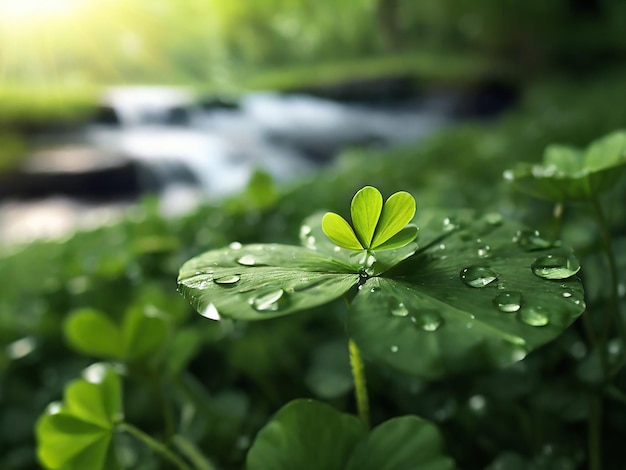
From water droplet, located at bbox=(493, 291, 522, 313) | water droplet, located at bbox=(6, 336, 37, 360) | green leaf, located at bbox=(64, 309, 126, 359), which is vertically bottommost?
water droplet, located at bbox=(6, 336, 37, 360)

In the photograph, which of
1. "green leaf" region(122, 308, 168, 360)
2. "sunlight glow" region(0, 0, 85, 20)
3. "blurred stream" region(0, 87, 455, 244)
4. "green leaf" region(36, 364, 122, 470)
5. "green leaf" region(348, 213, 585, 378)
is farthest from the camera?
"blurred stream" region(0, 87, 455, 244)

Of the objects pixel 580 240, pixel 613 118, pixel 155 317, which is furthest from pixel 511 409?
pixel 613 118

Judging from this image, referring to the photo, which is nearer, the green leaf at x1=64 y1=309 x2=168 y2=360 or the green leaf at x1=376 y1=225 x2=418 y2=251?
the green leaf at x1=376 y1=225 x2=418 y2=251

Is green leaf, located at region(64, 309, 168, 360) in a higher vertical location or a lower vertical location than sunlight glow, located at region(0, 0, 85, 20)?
lower

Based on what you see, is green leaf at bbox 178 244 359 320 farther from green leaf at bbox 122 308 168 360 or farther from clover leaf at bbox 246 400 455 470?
green leaf at bbox 122 308 168 360

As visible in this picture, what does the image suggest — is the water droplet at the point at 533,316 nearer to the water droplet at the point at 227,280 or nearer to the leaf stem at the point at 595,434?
the water droplet at the point at 227,280

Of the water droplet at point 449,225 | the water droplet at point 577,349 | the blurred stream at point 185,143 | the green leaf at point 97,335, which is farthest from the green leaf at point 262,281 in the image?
Answer: the blurred stream at point 185,143

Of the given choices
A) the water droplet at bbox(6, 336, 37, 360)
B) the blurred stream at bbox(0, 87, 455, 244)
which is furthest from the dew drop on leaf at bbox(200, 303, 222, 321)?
the blurred stream at bbox(0, 87, 455, 244)

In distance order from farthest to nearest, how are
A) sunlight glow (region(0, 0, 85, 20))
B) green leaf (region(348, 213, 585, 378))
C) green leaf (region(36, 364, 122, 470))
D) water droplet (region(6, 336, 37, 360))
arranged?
sunlight glow (region(0, 0, 85, 20))
water droplet (region(6, 336, 37, 360))
green leaf (region(36, 364, 122, 470))
green leaf (region(348, 213, 585, 378))

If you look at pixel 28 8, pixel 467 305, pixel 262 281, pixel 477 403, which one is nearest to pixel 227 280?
pixel 262 281
